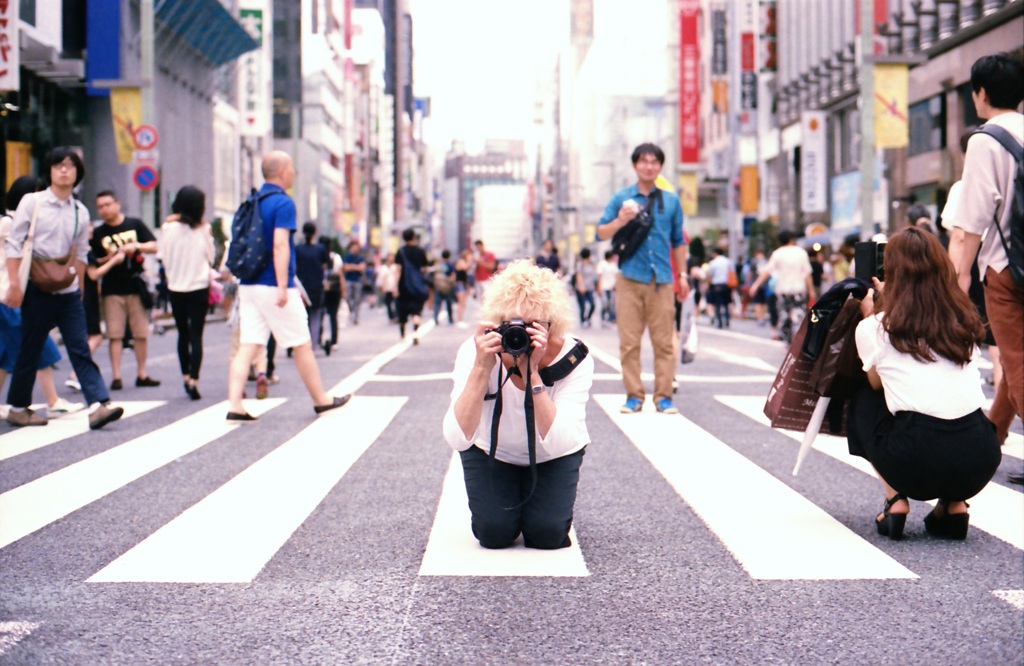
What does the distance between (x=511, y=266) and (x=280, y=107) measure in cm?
6806

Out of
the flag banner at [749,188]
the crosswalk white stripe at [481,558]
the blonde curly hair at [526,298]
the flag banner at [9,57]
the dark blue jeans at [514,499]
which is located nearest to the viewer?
the blonde curly hair at [526,298]

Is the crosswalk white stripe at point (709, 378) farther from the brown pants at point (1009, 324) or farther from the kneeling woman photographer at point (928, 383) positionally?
the kneeling woman photographer at point (928, 383)

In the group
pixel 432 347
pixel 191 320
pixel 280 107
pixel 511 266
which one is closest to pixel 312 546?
pixel 511 266

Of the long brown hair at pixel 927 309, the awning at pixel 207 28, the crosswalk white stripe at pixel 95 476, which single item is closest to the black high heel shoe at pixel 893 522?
the long brown hair at pixel 927 309

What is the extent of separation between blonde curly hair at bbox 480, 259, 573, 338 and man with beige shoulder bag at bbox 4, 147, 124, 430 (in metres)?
4.37

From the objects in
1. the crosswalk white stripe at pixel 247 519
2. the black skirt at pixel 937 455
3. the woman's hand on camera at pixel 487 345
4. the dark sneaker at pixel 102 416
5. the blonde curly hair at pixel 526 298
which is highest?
the blonde curly hair at pixel 526 298

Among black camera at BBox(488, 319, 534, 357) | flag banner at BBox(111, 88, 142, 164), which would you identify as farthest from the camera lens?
flag banner at BBox(111, 88, 142, 164)

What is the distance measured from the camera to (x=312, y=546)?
165 inches

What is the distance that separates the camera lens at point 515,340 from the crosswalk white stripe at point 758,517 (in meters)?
1.06

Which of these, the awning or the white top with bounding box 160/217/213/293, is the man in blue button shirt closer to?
the white top with bounding box 160/217/213/293

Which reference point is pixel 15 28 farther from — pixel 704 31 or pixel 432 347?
pixel 704 31

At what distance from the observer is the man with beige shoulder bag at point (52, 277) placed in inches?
283

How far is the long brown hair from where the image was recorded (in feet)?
13.6

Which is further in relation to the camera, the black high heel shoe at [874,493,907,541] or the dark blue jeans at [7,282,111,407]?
the dark blue jeans at [7,282,111,407]
